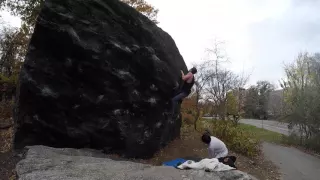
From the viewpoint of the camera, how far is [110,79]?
32.3ft

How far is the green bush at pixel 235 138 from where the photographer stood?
16.6m

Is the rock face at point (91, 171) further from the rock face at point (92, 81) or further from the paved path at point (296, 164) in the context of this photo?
the paved path at point (296, 164)

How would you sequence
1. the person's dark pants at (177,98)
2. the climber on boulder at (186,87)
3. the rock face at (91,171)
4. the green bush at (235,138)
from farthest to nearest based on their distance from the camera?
the green bush at (235,138) → the person's dark pants at (177,98) → the climber on boulder at (186,87) → the rock face at (91,171)

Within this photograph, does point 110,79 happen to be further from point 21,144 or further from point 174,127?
point 174,127

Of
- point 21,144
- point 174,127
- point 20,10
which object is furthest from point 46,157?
point 20,10

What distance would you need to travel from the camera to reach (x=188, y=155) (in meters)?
12.3

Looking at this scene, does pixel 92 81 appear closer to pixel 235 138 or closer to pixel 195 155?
pixel 195 155

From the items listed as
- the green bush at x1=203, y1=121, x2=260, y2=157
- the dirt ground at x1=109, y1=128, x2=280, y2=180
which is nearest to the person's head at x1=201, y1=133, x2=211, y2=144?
the dirt ground at x1=109, y1=128, x2=280, y2=180

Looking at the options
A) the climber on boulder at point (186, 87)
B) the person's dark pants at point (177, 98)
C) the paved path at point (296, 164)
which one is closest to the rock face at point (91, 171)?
the climber on boulder at point (186, 87)

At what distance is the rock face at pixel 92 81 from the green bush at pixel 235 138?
6715 millimetres

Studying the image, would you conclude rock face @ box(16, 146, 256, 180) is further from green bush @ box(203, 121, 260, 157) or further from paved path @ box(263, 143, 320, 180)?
green bush @ box(203, 121, 260, 157)

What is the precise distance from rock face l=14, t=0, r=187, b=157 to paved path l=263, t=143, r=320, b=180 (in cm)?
805

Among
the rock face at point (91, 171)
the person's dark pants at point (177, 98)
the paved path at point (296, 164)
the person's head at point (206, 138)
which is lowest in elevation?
the paved path at point (296, 164)

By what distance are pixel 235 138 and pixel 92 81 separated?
1004cm
